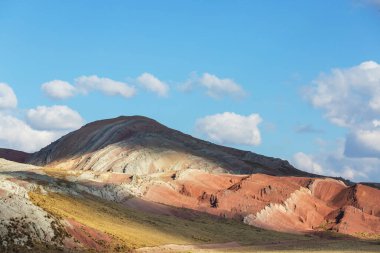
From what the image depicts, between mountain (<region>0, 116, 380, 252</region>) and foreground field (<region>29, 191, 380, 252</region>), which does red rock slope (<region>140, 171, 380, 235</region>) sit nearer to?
mountain (<region>0, 116, 380, 252</region>)

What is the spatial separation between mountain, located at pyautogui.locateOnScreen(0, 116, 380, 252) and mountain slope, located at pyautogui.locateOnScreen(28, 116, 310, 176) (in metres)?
0.36

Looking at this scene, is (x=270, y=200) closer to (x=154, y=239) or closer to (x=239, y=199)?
(x=239, y=199)

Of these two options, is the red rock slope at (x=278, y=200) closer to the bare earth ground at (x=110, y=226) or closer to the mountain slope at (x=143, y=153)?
the bare earth ground at (x=110, y=226)

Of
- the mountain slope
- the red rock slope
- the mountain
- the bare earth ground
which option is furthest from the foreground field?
the mountain slope

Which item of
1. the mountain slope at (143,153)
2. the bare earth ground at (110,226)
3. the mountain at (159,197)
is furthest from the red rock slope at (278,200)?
the mountain slope at (143,153)

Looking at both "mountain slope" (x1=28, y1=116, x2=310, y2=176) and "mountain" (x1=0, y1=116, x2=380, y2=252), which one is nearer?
"mountain" (x1=0, y1=116, x2=380, y2=252)

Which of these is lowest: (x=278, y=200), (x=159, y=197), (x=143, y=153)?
(x=159, y=197)

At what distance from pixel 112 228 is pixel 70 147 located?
102327 millimetres

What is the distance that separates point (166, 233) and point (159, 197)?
2758 cm

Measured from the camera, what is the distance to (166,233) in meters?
82.8

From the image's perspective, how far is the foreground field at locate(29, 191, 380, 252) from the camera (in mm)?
66438

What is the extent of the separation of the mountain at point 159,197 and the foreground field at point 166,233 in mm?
266

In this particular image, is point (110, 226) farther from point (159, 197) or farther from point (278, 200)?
point (278, 200)

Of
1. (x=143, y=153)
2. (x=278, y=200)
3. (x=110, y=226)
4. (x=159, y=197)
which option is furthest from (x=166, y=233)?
(x=143, y=153)
